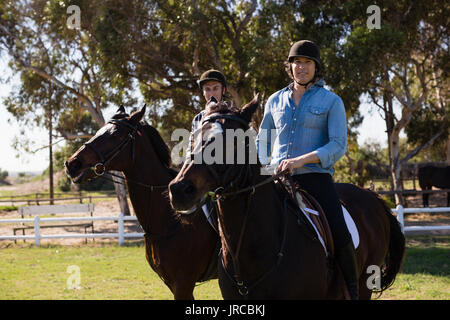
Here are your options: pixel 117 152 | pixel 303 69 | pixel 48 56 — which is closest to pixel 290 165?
pixel 303 69

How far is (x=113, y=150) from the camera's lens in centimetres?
465

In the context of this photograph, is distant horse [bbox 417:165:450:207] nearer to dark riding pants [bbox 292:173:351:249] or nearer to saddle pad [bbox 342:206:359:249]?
saddle pad [bbox 342:206:359:249]

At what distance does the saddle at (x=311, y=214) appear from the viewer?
314 cm

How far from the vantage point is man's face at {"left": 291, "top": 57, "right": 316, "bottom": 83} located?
10.8ft

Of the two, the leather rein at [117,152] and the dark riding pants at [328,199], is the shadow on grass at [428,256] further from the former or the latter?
the leather rein at [117,152]

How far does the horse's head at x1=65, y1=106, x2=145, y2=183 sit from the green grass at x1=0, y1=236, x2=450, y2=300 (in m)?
3.71

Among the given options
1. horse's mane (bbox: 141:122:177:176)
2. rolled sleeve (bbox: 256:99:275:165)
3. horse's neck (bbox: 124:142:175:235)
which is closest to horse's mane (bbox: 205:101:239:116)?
rolled sleeve (bbox: 256:99:275:165)

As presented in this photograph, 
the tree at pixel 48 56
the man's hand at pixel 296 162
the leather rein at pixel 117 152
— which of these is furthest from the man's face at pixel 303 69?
the tree at pixel 48 56

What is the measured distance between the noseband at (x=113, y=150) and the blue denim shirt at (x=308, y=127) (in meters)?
1.92

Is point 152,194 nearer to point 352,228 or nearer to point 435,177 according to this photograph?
point 352,228

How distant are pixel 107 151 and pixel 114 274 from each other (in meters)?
5.96

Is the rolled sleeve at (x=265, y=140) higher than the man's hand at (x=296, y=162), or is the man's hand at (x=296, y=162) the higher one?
the rolled sleeve at (x=265, y=140)

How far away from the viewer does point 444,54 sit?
18.0 m
